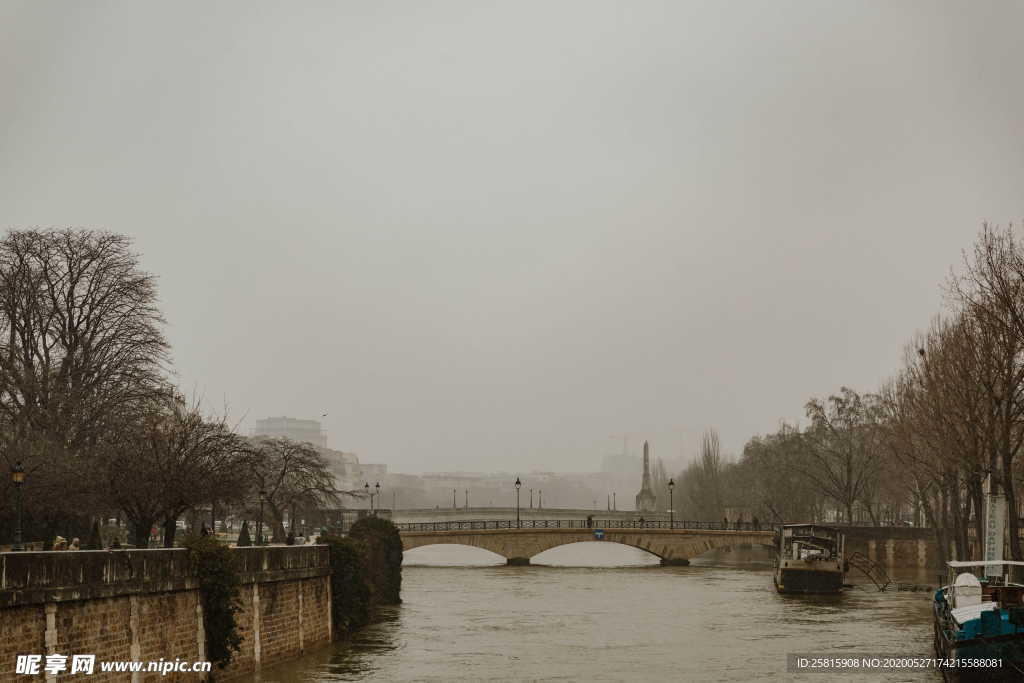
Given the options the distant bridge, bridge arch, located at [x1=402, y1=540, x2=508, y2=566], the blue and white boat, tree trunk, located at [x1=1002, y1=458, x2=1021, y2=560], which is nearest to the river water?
the blue and white boat

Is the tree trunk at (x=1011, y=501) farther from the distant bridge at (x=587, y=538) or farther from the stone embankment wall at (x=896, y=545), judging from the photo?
the distant bridge at (x=587, y=538)

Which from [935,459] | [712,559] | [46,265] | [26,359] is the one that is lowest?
[712,559]

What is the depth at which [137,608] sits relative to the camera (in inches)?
1067

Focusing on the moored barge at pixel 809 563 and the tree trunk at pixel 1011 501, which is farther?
the moored barge at pixel 809 563

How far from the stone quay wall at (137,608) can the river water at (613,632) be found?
1411 mm

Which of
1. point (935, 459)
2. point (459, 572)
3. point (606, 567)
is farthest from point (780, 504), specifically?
point (935, 459)

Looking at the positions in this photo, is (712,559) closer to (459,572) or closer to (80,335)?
(459,572)

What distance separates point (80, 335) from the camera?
53.8 metres

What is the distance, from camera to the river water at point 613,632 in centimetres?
3712

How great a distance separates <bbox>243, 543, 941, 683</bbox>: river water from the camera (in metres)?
37.1

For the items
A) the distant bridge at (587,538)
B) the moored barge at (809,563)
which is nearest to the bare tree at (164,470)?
the moored barge at (809,563)

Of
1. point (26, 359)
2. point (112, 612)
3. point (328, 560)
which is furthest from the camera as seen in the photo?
point (26, 359)

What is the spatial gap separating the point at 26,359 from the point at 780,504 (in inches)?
2790

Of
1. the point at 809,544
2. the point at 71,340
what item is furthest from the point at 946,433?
the point at 71,340
